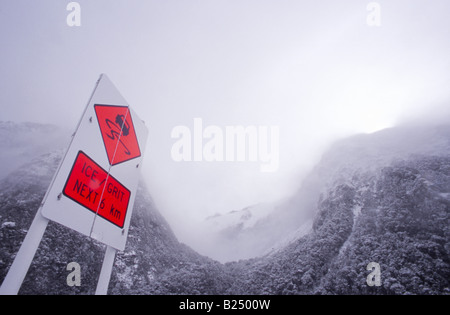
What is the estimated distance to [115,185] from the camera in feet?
9.07

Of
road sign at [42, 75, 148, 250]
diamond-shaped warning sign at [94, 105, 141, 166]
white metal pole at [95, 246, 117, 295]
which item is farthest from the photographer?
diamond-shaped warning sign at [94, 105, 141, 166]

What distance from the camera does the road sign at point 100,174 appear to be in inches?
79.1

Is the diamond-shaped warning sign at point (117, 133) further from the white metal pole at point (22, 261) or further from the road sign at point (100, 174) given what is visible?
the white metal pole at point (22, 261)

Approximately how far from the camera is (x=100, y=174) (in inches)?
97.8

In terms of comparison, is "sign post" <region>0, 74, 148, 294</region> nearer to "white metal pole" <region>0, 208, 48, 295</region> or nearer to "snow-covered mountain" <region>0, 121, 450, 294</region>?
"white metal pole" <region>0, 208, 48, 295</region>

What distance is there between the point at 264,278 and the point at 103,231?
11.9m

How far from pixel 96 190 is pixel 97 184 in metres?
0.07

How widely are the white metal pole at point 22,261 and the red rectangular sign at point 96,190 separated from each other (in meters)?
0.34

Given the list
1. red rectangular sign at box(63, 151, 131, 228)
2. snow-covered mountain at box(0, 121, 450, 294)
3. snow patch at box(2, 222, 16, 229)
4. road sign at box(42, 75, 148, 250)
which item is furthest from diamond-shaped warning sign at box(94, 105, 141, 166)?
snow patch at box(2, 222, 16, 229)

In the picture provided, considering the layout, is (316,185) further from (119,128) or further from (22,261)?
(22,261)

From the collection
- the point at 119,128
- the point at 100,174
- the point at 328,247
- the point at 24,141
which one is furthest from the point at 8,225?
the point at 24,141

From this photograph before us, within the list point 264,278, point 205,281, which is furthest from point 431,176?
point 205,281

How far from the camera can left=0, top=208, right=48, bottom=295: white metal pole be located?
1.59 m
